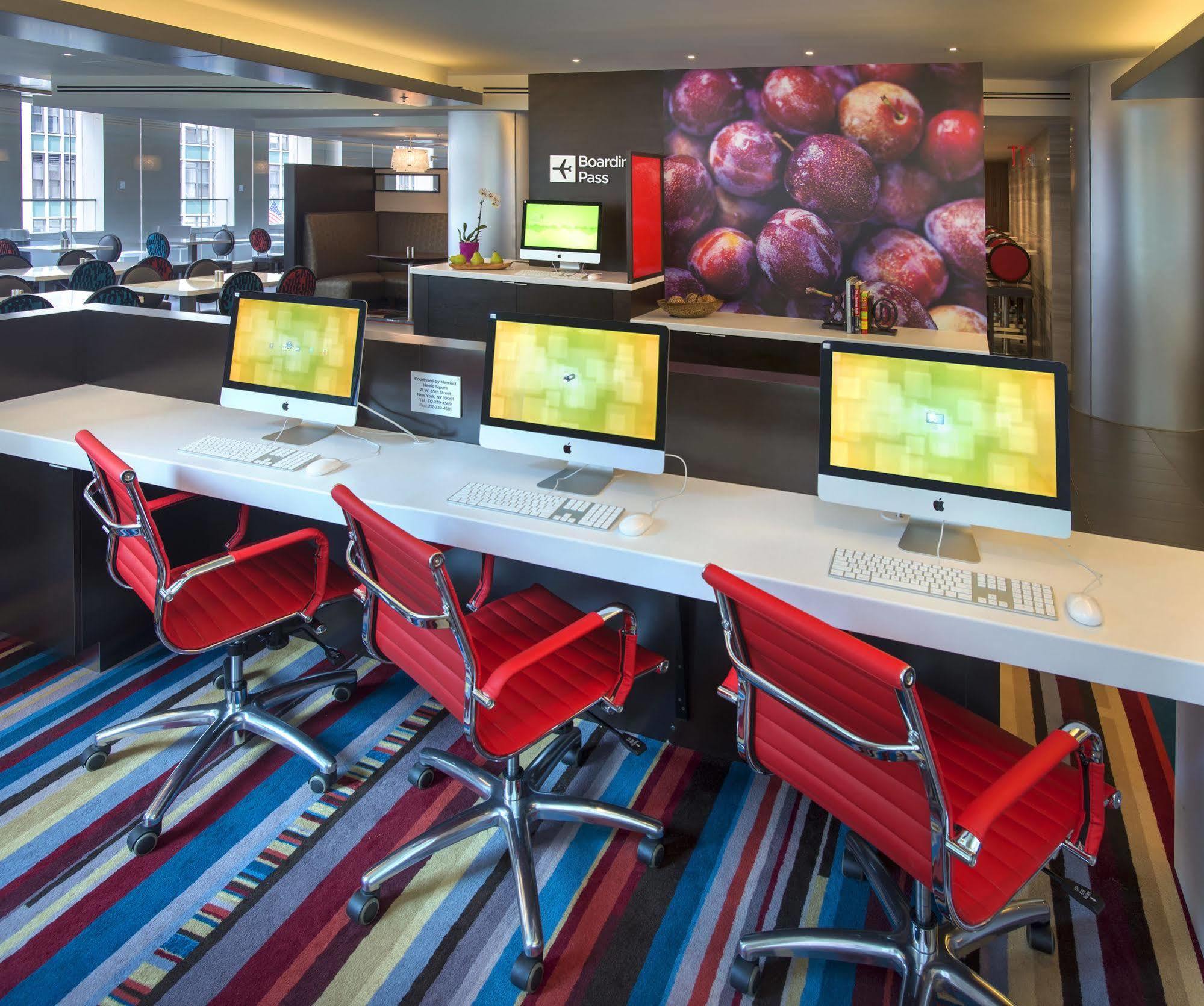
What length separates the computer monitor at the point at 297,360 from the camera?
3139mm

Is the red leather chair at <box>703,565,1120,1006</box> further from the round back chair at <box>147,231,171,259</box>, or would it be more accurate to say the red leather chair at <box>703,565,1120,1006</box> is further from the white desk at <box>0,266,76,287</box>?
the round back chair at <box>147,231,171,259</box>

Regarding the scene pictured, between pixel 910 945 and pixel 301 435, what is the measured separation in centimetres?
241

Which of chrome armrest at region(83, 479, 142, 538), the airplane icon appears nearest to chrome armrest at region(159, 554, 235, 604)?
chrome armrest at region(83, 479, 142, 538)

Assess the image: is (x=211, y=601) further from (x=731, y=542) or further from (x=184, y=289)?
(x=184, y=289)

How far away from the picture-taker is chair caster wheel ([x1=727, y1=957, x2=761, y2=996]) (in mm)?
2059

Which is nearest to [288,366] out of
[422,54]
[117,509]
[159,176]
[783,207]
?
[117,509]

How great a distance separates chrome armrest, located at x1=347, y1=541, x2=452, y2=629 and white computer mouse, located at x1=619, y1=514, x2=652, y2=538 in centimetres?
55

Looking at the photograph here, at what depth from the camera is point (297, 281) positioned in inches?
339

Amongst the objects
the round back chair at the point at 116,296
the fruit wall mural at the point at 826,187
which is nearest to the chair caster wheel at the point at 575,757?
the round back chair at the point at 116,296

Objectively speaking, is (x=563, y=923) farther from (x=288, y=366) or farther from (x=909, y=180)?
(x=909, y=180)

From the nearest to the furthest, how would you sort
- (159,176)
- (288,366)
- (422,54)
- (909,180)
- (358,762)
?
(358,762) < (288,366) < (909,180) < (422,54) < (159,176)

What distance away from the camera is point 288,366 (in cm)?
324

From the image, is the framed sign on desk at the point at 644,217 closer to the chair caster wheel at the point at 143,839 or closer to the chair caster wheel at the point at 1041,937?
the chair caster wheel at the point at 143,839

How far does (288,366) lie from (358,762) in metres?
1.33
